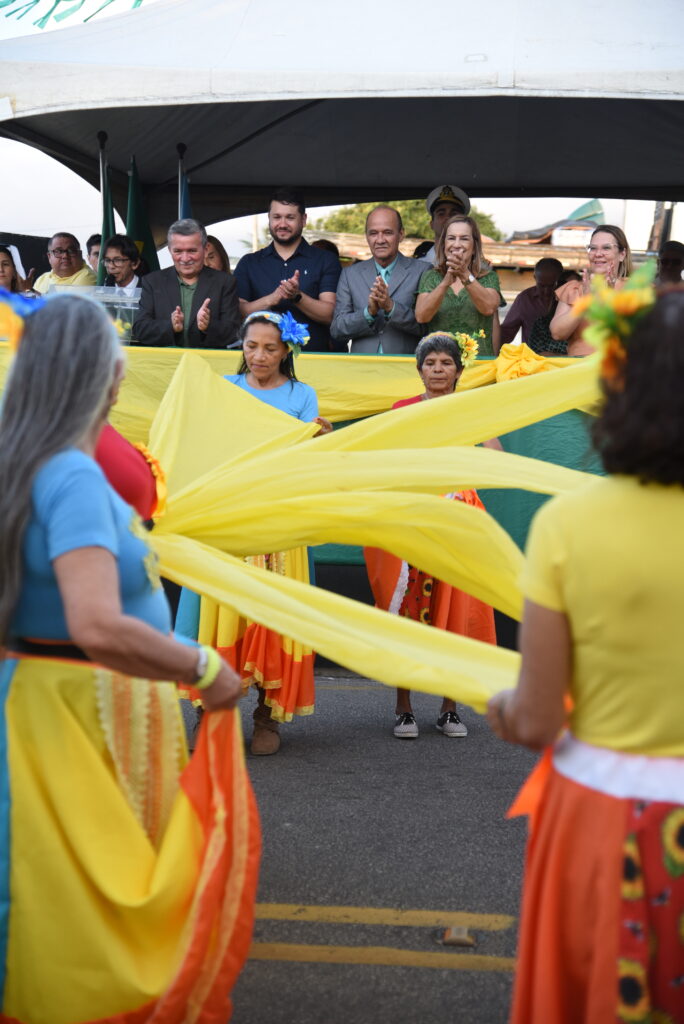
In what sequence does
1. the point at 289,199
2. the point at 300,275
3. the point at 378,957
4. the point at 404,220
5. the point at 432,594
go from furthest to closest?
the point at 404,220
the point at 300,275
the point at 289,199
the point at 432,594
the point at 378,957

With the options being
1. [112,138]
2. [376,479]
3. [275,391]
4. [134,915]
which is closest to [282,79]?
[275,391]

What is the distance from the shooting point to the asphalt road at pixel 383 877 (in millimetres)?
3375

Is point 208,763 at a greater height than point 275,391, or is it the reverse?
point 275,391

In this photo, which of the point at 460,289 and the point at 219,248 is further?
the point at 219,248

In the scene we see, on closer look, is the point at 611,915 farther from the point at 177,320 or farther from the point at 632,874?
the point at 177,320

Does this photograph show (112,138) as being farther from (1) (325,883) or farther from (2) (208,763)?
(2) (208,763)

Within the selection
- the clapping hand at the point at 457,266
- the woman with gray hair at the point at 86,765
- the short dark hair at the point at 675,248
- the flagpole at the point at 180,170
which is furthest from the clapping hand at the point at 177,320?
the woman with gray hair at the point at 86,765

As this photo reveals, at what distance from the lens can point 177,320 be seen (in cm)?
728

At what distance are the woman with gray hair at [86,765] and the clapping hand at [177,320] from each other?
4525 mm

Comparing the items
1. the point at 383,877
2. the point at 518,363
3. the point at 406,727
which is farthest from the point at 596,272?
the point at 383,877

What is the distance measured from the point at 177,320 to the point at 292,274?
34.8 inches

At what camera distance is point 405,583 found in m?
6.01

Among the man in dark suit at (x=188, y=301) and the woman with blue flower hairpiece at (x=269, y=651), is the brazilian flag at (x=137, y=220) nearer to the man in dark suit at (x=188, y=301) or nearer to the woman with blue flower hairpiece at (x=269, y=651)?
the man in dark suit at (x=188, y=301)

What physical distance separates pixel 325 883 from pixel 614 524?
8.33 feet
